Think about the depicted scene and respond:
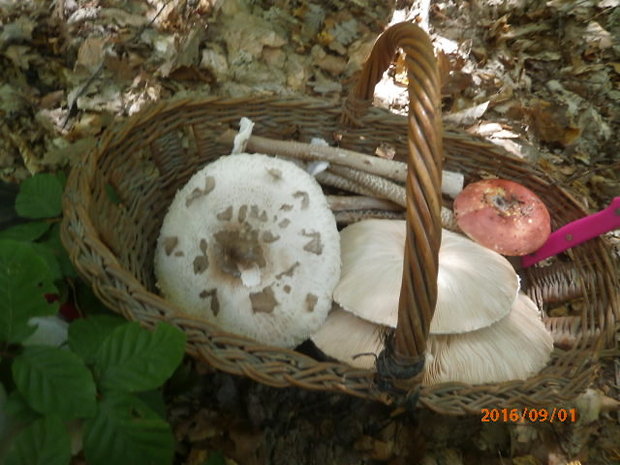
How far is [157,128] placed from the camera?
1772 millimetres

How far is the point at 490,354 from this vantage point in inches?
58.9

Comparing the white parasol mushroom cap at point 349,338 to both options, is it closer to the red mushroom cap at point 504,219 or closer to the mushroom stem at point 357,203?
the mushroom stem at point 357,203

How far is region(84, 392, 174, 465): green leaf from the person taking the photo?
104 centimetres

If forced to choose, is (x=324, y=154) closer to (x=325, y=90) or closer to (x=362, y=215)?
(x=362, y=215)

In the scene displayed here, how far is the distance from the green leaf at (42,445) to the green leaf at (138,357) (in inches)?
5.3

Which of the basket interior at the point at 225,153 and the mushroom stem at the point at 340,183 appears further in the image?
the mushroom stem at the point at 340,183

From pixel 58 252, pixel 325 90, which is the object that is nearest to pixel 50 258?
pixel 58 252

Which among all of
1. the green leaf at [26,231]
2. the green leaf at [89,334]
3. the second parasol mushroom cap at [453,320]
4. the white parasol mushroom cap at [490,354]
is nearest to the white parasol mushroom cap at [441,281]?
the second parasol mushroom cap at [453,320]

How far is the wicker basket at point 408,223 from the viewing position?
1121mm

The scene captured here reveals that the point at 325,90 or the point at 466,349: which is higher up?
the point at 325,90

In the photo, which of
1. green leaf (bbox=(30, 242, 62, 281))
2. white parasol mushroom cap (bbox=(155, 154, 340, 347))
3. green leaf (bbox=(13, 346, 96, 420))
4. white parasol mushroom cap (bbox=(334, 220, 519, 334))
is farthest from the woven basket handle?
green leaf (bbox=(30, 242, 62, 281))

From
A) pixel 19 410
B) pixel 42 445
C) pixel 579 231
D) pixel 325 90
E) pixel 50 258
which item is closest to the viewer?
pixel 42 445

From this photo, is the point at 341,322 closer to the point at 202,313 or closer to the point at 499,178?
the point at 202,313

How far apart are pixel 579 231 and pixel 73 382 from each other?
5.50ft
